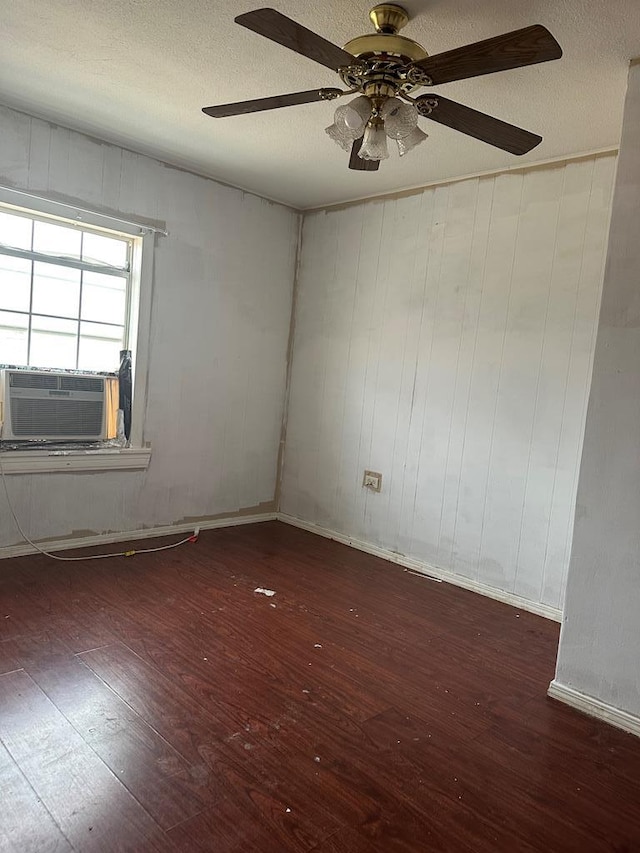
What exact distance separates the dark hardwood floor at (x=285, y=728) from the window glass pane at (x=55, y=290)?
57.0 inches

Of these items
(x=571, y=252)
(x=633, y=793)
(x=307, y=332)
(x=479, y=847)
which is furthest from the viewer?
(x=307, y=332)

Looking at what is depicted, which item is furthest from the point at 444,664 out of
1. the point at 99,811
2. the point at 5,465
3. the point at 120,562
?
the point at 5,465

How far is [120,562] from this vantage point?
3404 millimetres

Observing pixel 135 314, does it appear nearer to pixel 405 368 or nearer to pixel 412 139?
pixel 405 368

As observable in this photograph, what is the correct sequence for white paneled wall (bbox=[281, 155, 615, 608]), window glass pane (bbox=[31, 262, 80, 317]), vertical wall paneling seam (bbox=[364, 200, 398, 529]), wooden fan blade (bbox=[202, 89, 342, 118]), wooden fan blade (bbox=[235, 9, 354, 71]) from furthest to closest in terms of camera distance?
1. vertical wall paneling seam (bbox=[364, 200, 398, 529])
2. window glass pane (bbox=[31, 262, 80, 317])
3. white paneled wall (bbox=[281, 155, 615, 608])
4. wooden fan blade (bbox=[202, 89, 342, 118])
5. wooden fan blade (bbox=[235, 9, 354, 71])

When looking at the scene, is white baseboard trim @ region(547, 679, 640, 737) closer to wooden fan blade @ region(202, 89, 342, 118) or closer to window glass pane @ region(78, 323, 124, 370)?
wooden fan blade @ region(202, 89, 342, 118)

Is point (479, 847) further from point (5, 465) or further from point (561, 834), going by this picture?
point (5, 465)

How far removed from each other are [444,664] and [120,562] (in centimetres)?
192

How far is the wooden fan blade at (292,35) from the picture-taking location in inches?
60.3

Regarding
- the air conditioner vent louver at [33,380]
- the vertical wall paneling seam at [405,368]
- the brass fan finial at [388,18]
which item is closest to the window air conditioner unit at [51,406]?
the air conditioner vent louver at [33,380]

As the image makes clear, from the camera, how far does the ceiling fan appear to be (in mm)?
1626

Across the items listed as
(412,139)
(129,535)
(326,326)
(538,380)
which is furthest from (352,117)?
(129,535)

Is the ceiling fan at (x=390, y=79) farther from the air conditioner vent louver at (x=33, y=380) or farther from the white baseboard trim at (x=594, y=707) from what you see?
the white baseboard trim at (x=594, y=707)

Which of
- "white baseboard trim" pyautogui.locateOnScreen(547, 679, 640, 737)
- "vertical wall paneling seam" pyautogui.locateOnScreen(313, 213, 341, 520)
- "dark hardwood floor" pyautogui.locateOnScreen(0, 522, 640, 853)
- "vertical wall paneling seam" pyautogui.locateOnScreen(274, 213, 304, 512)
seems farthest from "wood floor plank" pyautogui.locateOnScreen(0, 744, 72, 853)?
"vertical wall paneling seam" pyautogui.locateOnScreen(274, 213, 304, 512)
